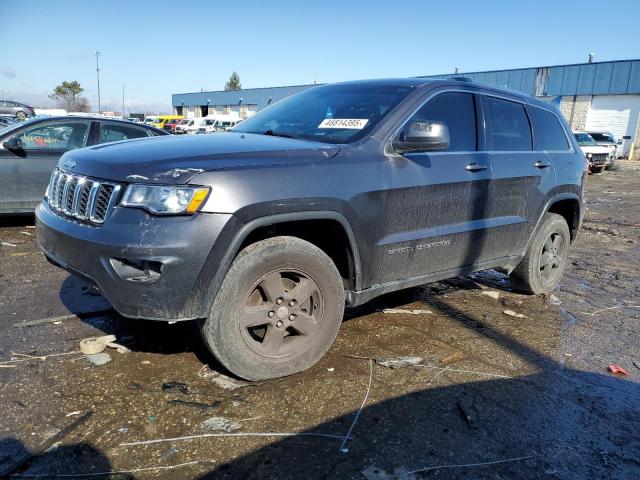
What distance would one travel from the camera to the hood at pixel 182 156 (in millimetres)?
2703

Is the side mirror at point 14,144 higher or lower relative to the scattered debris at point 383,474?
higher

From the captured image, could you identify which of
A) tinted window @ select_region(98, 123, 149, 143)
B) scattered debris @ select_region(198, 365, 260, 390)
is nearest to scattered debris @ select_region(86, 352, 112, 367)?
scattered debris @ select_region(198, 365, 260, 390)

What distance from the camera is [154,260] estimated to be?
2623 mm

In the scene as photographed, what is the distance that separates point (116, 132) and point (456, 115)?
17.4 ft

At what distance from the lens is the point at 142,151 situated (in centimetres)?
299

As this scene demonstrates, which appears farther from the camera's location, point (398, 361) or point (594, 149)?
point (594, 149)

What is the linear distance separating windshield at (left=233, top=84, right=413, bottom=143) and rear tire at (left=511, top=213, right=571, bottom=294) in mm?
2158

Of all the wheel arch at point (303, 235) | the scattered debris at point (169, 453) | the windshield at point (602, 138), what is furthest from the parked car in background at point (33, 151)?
the windshield at point (602, 138)

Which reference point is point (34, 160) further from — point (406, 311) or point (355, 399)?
point (355, 399)

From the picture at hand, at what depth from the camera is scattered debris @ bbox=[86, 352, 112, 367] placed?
3.32 meters

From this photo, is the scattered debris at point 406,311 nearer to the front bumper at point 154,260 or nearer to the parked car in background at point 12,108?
the front bumper at point 154,260

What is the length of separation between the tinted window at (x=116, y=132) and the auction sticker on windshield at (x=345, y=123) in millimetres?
4622

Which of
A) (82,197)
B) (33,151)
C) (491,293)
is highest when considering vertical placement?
(82,197)

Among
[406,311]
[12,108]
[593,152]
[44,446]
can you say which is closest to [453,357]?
[406,311]
